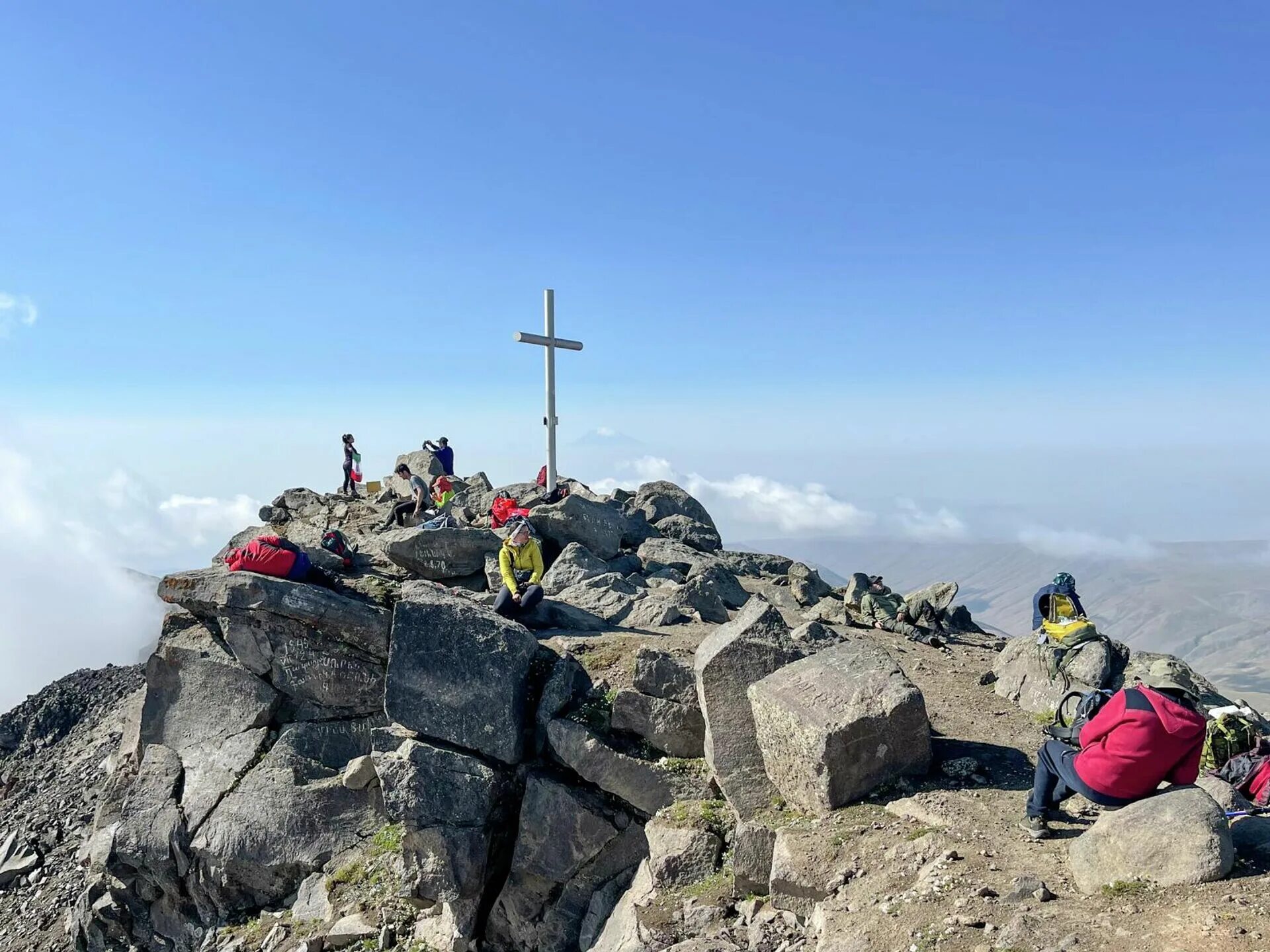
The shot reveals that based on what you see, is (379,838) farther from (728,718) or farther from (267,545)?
(728,718)

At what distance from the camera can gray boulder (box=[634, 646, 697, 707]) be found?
1402 cm

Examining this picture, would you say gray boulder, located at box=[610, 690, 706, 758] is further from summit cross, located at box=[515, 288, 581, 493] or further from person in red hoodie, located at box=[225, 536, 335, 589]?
summit cross, located at box=[515, 288, 581, 493]

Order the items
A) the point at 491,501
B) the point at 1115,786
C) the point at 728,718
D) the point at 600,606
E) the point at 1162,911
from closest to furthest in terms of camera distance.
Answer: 1. the point at 1162,911
2. the point at 1115,786
3. the point at 728,718
4. the point at 600,606
5. the point at 491,501

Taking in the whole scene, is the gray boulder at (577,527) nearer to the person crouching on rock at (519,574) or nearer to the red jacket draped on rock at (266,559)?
the person crouching on rock at (519,574)

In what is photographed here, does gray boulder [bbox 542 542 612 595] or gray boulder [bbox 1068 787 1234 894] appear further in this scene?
gray boulder [bbox 542 542 612 595]

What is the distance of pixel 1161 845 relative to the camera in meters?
7.85

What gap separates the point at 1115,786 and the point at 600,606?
12867 mm

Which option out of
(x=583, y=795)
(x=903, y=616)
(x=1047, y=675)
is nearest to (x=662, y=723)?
(x=583, y=795)

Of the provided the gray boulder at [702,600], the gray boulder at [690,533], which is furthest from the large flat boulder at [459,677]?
the gray boulder at [690,533]

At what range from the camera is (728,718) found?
12539 mm

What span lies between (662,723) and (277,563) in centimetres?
929

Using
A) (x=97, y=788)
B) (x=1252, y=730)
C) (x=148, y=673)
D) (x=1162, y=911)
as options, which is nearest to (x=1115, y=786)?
(x=1162, y=911)

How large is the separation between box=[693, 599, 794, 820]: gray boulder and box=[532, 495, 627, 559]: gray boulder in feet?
35.4

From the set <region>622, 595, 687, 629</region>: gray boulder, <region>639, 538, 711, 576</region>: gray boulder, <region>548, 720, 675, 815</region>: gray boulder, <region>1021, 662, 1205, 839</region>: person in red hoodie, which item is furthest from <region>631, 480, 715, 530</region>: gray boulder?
<region>1021, 662, 1205, 839</region>: person in red hoodie
